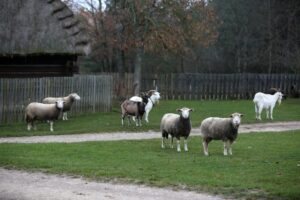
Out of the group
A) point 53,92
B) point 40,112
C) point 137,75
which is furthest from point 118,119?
point 137,75

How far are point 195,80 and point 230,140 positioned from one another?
2883 centimetres

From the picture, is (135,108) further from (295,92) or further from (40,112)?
(295,92)

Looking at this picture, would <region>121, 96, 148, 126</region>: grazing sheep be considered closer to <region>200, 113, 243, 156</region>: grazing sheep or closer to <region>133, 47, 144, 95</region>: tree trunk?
<region>200, 113, 243, 156</region>: grazing sheep

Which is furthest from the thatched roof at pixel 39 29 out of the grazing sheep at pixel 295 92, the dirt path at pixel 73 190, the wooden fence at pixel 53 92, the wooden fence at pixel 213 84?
the grazing sheep at pixel 295 92

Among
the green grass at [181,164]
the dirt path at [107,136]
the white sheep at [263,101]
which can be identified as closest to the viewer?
the green grass at [181,164]

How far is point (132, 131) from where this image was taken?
25.7m

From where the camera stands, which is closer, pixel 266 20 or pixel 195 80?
pixel 195 80

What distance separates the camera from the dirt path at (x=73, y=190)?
39.5ft

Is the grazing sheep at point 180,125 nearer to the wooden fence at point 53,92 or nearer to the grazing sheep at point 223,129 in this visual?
the grazing sheep at point 223,129

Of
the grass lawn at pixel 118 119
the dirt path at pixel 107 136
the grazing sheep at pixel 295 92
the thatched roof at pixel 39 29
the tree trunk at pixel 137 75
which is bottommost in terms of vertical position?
the dirt path at pixel 107 136

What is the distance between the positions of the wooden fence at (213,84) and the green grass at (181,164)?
24458 millimetres

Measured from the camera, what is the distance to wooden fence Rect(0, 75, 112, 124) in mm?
27359

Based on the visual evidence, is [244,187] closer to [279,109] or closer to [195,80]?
[279,109]

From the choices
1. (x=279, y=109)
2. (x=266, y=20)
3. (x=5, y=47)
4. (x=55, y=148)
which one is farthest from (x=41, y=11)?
(x=266, y=20)
